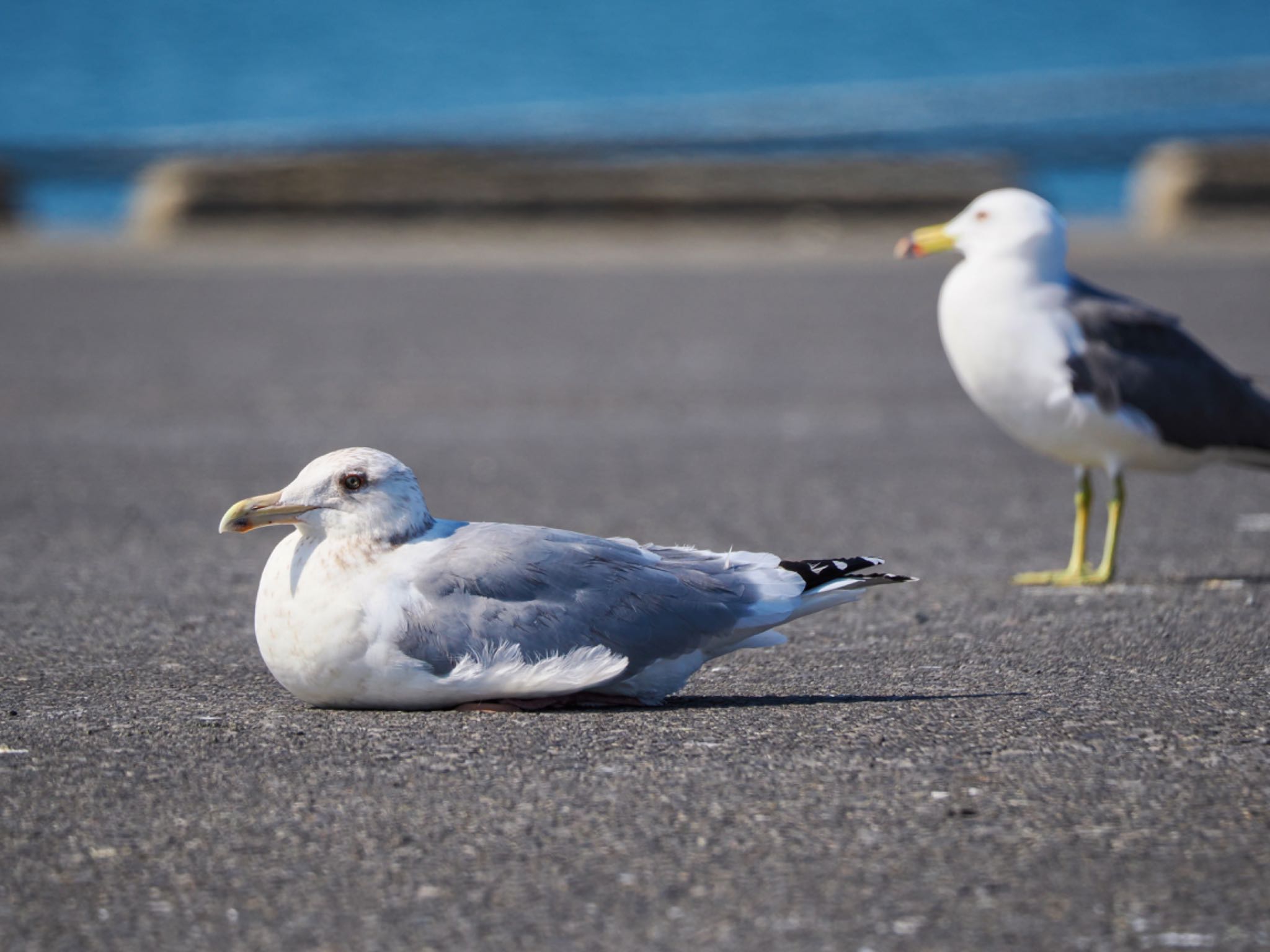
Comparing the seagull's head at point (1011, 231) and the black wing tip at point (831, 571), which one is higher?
the seagull's head at point (1011, 231)

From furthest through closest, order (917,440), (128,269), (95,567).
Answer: (128,269), (917,440), (95,567)

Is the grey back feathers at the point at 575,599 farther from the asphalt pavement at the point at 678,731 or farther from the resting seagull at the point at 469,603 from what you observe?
the asphalt pavement at the point at 678,731

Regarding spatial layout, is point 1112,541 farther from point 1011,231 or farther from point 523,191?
point 523,191

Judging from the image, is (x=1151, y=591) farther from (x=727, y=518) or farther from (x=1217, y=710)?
(x=727, y=518)

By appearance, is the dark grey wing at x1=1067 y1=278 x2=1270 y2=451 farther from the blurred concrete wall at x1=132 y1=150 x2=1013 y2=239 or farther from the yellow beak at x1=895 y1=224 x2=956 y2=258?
the blurred concrete wall at x1=132 y1=150 x2=1013 y2=239

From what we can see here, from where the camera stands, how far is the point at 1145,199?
67.8ft

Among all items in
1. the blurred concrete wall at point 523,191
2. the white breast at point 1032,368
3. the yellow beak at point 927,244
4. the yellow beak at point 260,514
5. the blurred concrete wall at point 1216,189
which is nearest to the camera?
the yellow beak at point 260,514

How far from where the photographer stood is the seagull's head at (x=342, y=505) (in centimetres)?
383

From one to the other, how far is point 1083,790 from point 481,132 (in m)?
29.9

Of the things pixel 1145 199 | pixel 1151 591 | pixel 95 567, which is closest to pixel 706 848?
pixel 1151 591

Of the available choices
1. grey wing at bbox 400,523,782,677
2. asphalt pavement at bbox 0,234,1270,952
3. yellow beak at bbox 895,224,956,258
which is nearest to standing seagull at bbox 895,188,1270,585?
yellow beak at bbox 895,224,956,258

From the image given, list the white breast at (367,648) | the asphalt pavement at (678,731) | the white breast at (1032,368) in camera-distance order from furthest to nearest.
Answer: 1. the white breast at (1032,368)
2. the white breast at (367,648)
3. the asphalt pavement at (678,731)

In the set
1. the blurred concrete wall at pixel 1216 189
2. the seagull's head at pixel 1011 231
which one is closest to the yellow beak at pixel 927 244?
the seagull's head at pixel 1011 231

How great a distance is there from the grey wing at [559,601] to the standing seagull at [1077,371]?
1.85m
